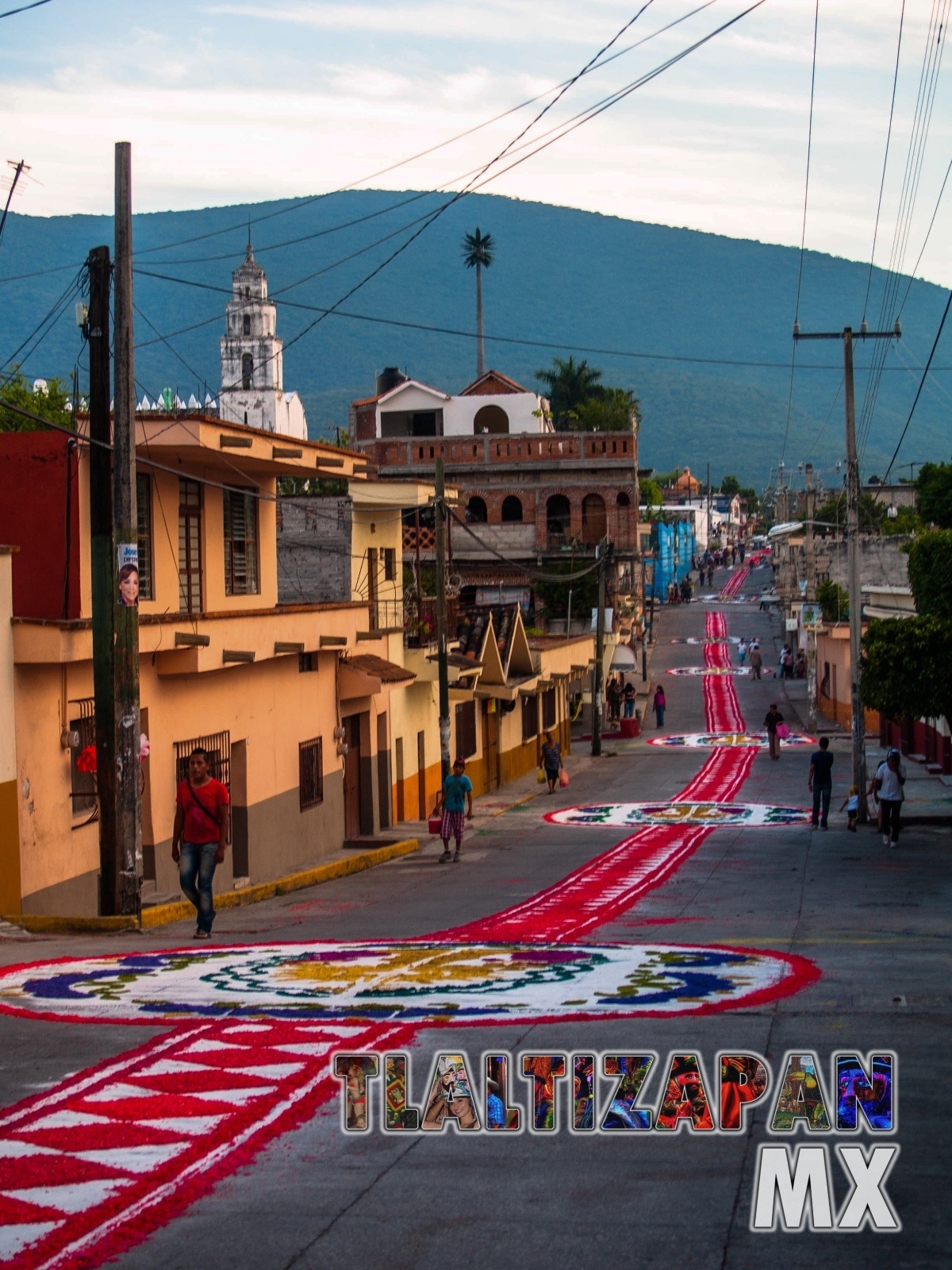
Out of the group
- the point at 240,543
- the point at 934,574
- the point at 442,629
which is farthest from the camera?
the point at 442,629

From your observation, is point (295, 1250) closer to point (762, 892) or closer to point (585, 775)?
point (762, 892)

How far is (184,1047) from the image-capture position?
354 inches

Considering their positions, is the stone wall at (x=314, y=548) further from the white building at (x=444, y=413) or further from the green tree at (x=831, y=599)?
the white building at (x=444, y=413)

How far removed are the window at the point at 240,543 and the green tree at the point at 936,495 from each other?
126 ft

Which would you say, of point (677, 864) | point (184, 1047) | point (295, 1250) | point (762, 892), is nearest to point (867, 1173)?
point (295, 1250)

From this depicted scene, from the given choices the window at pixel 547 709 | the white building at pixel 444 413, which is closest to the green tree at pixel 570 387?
the white building at pixel 444 413

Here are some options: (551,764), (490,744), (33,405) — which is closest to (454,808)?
(551,764)

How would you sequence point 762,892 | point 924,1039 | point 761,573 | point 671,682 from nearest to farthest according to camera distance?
point 924,1039, point 762,892, point 671,682, point 761,573

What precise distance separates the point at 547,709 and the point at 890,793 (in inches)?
1152

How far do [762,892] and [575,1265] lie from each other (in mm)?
15492

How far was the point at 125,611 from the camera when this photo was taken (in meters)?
16.8

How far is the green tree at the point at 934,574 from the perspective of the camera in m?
28.9

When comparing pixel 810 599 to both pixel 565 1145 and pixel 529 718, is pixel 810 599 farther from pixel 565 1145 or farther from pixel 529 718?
pixel 565 1145

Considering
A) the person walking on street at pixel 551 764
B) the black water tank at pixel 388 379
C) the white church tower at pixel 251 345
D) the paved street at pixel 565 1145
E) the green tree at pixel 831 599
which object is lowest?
the person walking on street at pixel 551 764
